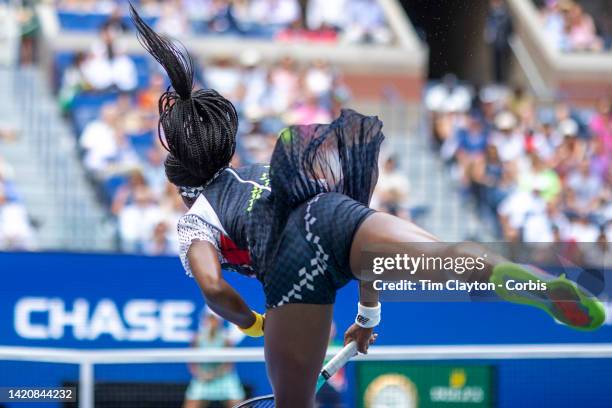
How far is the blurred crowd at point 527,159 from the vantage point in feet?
34.4

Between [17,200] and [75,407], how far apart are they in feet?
12.5

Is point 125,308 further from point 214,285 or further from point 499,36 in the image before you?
point 499,36

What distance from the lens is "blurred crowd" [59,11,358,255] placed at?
9.59m

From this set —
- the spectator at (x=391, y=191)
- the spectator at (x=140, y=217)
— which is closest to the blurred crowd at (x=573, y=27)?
the spectator at (x=391, y=191)

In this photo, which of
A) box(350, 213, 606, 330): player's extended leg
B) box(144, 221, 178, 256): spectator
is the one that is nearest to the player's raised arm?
box(350, 213, 606, 330): player's extended leg

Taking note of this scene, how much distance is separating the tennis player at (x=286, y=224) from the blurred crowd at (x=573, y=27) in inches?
381

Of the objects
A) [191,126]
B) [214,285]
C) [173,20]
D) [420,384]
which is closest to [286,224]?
[214,285]

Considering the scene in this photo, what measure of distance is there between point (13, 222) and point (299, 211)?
5.64m

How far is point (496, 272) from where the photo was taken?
410 cm

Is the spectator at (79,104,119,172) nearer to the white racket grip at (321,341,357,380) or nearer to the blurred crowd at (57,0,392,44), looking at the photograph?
the blurred crowd at (57,0,392,44)

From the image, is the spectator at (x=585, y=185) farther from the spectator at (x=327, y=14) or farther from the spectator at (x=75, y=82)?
the spectator at (x=75, y=82)

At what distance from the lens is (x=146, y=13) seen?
40.6 feet

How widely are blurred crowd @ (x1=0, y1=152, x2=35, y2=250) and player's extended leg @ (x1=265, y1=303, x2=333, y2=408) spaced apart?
5.18 metres

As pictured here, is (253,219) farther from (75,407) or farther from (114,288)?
(114,288)
